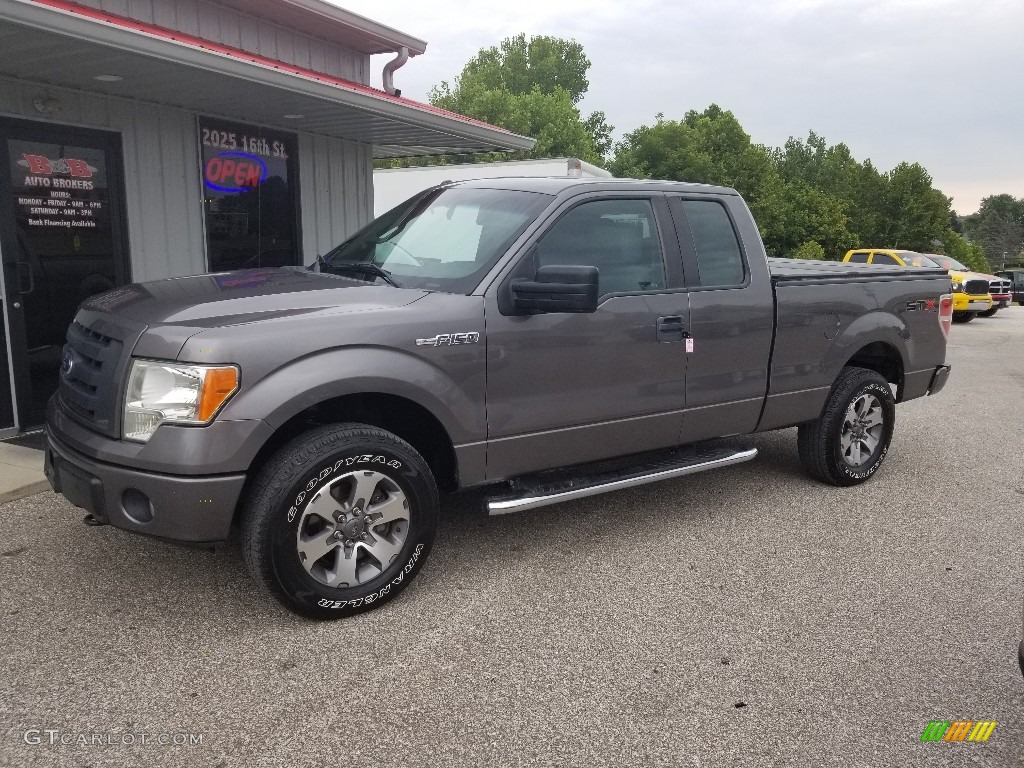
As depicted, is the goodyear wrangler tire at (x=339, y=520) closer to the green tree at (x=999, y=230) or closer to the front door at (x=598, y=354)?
the front door at (x=598, y=354)

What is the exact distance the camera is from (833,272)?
5.45 metres

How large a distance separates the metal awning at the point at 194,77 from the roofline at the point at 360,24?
4.00ft

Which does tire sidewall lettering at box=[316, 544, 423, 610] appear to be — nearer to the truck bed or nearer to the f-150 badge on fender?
the f-150 badge on fender

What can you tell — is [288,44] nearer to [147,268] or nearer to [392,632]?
[147,268]

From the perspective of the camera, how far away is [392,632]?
3.49 meters

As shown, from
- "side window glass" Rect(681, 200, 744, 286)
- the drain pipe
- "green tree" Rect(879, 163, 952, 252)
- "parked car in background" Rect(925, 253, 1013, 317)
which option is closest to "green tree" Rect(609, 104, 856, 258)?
"green tree" Rect(879, 163, 952, 252)

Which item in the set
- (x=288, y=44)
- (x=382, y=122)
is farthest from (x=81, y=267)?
(x=288, y=44)

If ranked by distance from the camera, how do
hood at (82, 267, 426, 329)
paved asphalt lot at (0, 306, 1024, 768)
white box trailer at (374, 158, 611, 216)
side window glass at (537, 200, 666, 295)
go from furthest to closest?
white box trailer at (374, 158, 611, 216)
side window glass at (537, 200, 666, 295)
hood at (82, 267, 426, 329)
paved asphalt lot at (0, 306, 1024, 768)

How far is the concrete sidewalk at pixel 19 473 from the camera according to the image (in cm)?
500

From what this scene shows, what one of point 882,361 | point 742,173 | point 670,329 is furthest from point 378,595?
point 742,173

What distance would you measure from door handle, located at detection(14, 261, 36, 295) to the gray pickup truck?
3.15 m

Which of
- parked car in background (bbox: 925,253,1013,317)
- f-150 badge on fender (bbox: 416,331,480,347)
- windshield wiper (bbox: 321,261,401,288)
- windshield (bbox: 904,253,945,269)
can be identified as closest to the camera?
f-150 badge on fender (bbox: 416,331,480,347)

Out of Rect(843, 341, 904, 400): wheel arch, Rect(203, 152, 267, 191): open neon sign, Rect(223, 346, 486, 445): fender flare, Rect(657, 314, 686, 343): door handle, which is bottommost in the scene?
Rect(843, 341, 904, 400): wheel arch

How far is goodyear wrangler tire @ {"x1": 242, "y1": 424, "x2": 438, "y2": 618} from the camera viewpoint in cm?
332
